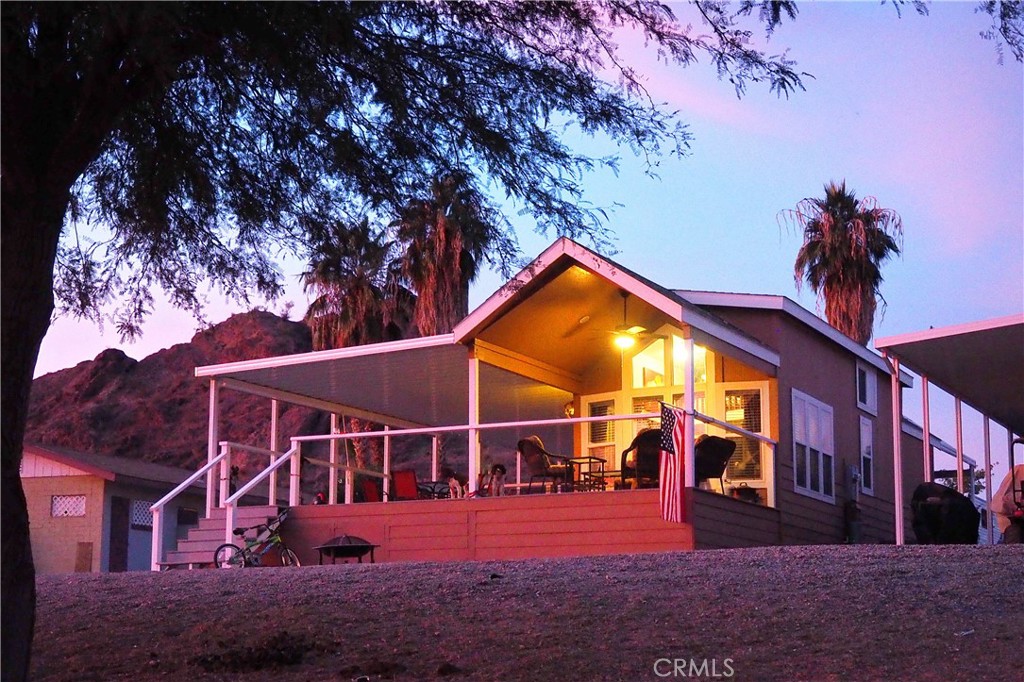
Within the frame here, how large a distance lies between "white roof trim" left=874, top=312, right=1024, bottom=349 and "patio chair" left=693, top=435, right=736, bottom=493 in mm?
2213

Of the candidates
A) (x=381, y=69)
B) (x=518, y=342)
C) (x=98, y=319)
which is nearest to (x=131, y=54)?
(x=381, y=69)

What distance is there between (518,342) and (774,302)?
360 cm

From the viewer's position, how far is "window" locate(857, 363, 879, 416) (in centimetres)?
2155

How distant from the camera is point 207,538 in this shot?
1777cm

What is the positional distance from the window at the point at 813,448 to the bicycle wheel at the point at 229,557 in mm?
7727

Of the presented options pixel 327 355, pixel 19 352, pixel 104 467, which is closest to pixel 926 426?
pixel 327 355

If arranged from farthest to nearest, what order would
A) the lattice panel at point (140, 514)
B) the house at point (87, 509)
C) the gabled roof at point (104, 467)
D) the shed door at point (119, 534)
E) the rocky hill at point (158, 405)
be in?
the rocky hill at point (158, 405) < the lattice panel at point (140, 514) < the shed door at point (119, 534) < the house at point (87, 509) < the gabled roof at point (104, 467)

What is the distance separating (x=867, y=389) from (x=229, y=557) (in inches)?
432

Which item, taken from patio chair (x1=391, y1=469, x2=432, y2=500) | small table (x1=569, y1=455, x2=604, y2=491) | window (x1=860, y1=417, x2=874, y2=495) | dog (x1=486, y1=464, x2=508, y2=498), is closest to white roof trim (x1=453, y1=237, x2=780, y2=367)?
dog (x1=486, y1=464, x2=508, y2=498)

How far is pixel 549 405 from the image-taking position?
2119cm

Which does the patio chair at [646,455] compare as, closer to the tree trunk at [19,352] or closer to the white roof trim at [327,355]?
the white roof trim at [327,355]

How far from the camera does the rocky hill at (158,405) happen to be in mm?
53656

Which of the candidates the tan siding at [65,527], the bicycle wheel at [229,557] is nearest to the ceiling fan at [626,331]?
the bicycle wheel at [229,557]

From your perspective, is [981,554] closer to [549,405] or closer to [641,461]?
[641,461]
